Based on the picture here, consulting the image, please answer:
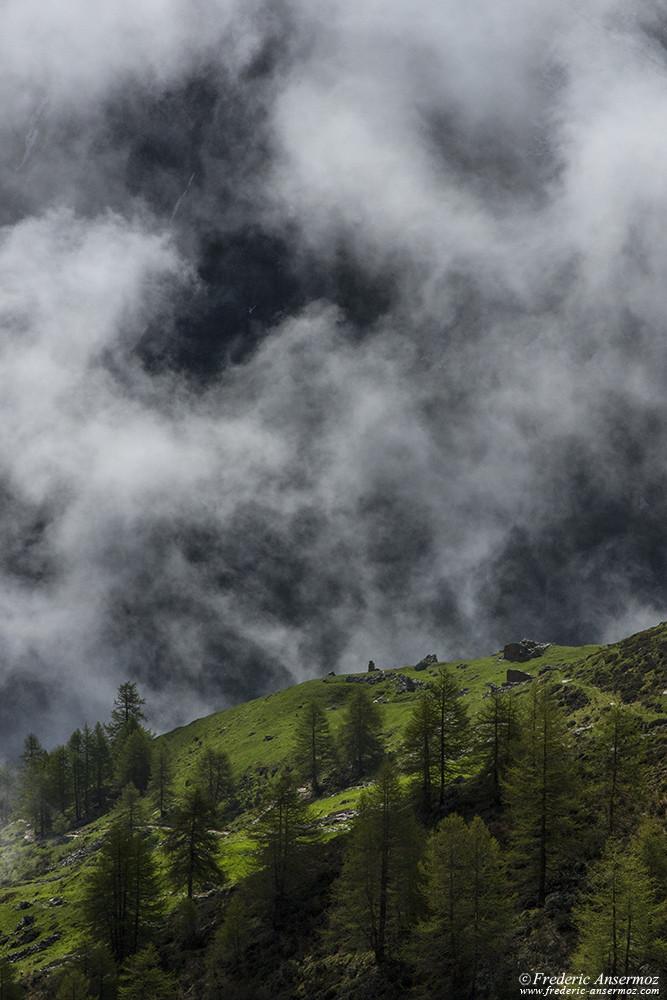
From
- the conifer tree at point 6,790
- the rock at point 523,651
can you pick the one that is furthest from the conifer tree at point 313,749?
the conifer tree at point 6,790

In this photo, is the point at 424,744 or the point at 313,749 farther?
the point at 313,749

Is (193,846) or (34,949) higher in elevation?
(193,846)

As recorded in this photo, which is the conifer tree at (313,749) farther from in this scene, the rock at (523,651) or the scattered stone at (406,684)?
the rock at (523,651)

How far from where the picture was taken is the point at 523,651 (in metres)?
188

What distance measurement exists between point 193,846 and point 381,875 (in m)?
27.8

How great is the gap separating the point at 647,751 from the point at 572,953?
69.8 ft

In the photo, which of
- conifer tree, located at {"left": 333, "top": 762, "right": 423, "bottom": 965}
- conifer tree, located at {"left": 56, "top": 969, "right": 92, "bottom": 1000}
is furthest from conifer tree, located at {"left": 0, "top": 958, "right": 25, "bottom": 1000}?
conifer tree, located at {"left": 333, "top": 762, "right": 423, "bottom": 965}

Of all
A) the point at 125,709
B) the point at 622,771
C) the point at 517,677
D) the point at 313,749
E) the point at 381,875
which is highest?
the point at 125,709

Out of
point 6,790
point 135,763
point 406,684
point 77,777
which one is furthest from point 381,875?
point 6,790

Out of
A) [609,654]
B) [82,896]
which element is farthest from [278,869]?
[609,654]

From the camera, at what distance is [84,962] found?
6103 cm

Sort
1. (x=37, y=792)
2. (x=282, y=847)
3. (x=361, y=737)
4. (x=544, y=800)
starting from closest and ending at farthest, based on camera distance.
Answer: (x=544, y=800) → (x=282, y=847) → (x=361, y=737) → (x=37, y=792)

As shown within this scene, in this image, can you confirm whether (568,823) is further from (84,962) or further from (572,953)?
(84,962)

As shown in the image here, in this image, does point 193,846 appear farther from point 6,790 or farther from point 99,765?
point 6,790
